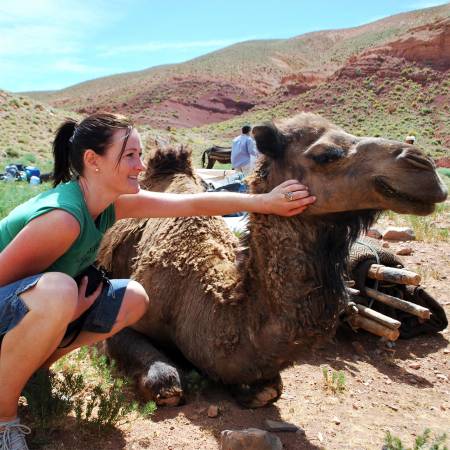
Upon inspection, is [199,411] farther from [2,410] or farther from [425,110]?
[425,110]

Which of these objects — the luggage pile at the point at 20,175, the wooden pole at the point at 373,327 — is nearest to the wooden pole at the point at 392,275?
the wooden pole at the point at 373,327

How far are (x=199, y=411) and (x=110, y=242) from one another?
2093mm

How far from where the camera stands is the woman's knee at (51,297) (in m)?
2.63

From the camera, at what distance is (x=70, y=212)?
2719 mm

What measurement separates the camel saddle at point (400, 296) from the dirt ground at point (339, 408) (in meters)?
0.13

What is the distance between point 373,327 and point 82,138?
362 cm

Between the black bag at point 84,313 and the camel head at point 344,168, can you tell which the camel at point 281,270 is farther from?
the black bag at point 84,313

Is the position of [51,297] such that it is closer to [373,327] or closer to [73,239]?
[73,239]

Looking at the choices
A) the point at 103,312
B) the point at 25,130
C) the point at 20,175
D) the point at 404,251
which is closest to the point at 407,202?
the point at 103,312

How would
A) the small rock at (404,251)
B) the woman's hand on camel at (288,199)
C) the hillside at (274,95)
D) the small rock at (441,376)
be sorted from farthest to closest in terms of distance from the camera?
1. the hillside at (274,95)
2. the small rock at (404,251)
3. the small rock at (441,376)
4. the woman's hand on camel at (288,199)

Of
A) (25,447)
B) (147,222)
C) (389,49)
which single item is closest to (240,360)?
(25,447)

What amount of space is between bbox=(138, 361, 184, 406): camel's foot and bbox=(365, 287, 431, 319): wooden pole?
282 centimetres

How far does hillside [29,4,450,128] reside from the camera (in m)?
66.9

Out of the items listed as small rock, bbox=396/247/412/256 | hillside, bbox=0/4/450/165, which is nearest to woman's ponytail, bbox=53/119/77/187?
hillside, bbox=0/4/450/165
